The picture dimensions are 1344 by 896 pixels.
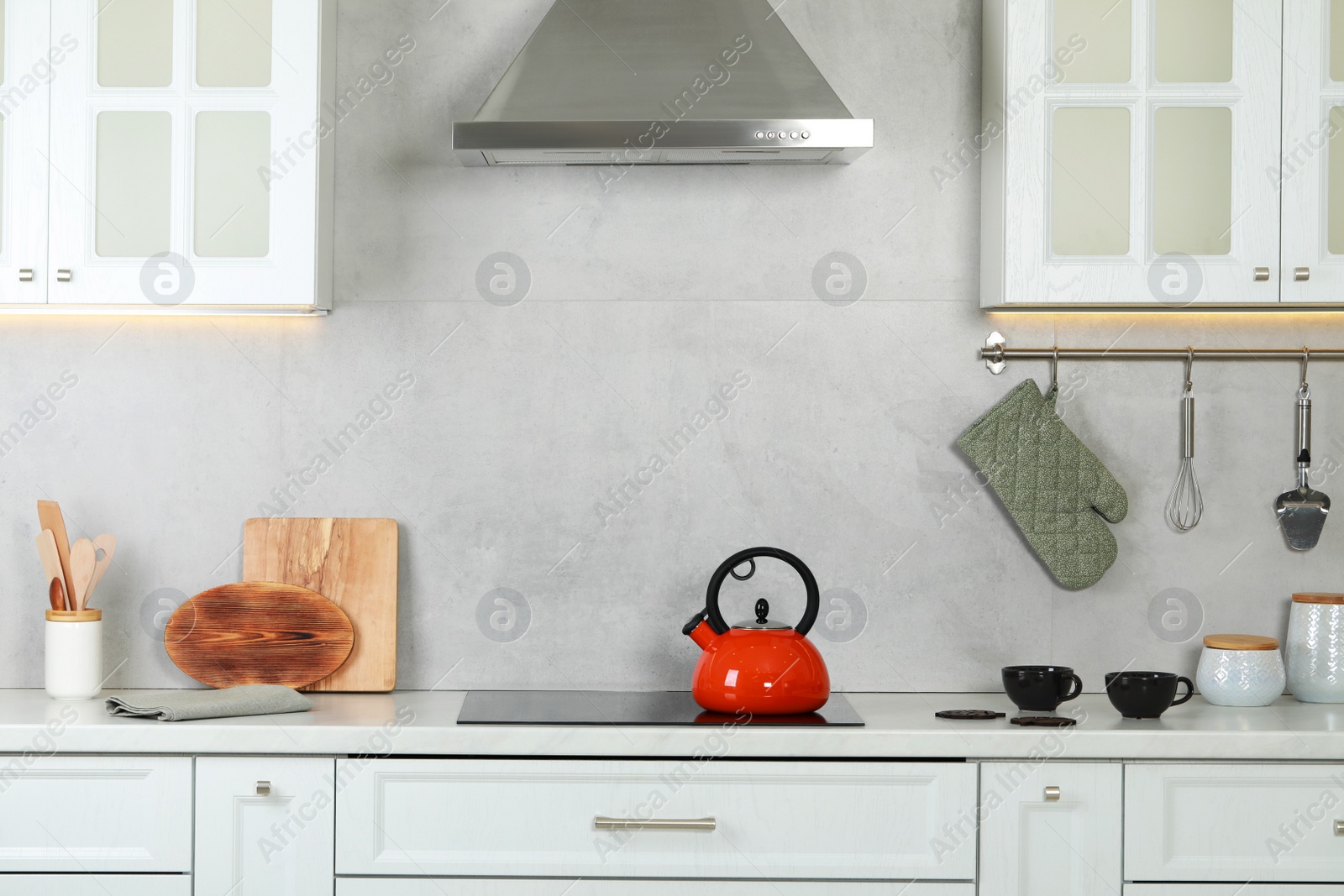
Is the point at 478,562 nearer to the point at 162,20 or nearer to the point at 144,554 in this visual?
the point at 144,554

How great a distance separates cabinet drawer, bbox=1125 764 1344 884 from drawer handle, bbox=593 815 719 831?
27.2 inches

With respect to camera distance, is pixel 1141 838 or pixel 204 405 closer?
pixel 1141 838

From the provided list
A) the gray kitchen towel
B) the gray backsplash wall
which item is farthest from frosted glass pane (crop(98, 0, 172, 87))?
the gray kitchen towel

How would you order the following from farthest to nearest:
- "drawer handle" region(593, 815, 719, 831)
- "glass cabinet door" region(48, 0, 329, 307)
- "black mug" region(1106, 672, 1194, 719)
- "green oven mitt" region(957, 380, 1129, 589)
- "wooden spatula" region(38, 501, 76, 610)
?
1. "green oven mitt" region(957, 380, 1129, 589)
2. "wooden spatula" region(38, 501, 76, 610)
3. "glass cabinet door" region(48, 0, 329, 307)
4. "black mug" region(1106, 672, 1194, 719)
5. "drawer handle" region(593, 815, 719, 831)

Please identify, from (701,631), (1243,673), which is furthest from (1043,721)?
(701,631)

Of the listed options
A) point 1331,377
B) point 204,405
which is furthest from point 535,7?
A: point 1331,377

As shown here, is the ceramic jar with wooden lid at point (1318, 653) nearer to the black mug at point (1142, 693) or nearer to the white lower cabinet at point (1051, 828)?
the black mug at point (1142, 693)

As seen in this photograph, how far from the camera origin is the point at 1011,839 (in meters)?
1.76

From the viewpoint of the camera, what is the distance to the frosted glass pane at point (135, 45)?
6.49ft

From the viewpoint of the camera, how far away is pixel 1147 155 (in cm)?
201

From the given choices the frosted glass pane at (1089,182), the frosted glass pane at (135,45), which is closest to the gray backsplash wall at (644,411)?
the frosted glass pane at (1089,182)

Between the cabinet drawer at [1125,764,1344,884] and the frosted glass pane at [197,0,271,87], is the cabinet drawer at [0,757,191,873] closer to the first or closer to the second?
the frosted glass pane at [197,0,271,87]

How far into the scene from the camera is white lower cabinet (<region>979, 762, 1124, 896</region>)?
69.5 inches

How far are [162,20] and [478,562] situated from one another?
3.85 ft
